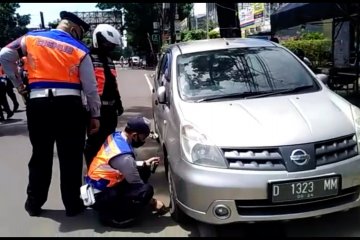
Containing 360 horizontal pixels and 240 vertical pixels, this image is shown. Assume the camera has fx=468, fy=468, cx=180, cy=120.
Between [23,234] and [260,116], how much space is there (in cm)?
234

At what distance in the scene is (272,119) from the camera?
3756 mm

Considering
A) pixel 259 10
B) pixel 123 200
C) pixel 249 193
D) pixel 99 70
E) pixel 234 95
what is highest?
pixel 259 10

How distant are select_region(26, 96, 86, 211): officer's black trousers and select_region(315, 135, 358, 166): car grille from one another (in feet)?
7.21

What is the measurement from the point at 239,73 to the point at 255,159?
1474 mm

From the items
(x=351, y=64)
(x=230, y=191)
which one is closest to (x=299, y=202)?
(x=230, y=191)

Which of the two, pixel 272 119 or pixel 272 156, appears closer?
pixel 272 156

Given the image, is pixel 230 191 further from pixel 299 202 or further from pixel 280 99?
pixel 280 99

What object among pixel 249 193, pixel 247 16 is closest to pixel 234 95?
pixel 249 193

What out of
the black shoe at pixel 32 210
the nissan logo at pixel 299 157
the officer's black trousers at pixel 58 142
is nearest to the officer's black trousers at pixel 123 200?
the officer's black trousers at pixel 58 142

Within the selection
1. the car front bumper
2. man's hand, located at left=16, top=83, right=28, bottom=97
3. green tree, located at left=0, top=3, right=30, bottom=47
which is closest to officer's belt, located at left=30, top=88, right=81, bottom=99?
man's hand, located at left=16, top=83, right=28, bottom=97

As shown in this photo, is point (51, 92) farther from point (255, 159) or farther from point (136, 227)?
point (255, 159)

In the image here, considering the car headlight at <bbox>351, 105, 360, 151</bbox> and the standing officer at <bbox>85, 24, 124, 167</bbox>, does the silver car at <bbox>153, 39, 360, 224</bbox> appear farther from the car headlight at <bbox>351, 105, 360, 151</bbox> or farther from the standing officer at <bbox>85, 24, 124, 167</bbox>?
the standing officer at <bbox>85, 24, 124, 167</bbox>

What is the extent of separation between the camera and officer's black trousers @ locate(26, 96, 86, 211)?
432 centimetres

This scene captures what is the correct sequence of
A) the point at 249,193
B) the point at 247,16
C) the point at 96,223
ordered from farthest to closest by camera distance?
the point at 247,16
the point at 96,223
the point at 249,193
